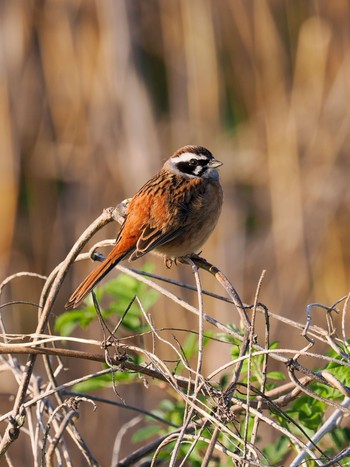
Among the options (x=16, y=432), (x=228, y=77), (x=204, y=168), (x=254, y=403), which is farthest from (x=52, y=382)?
(x=228, y=77)

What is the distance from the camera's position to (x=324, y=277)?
530 centimetres

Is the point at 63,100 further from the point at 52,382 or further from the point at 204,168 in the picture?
the point at 52,382

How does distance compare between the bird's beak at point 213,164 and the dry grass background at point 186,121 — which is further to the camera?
the dry grass background at point 186,121

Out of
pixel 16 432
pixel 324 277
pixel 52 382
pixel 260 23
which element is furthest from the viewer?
pixel 324 277

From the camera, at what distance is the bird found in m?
2.93

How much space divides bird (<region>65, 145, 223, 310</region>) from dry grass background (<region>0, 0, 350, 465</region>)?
5.65ft

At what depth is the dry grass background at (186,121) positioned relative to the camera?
5.03m

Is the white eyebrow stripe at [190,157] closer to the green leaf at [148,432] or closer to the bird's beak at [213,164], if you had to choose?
the bird's beak at [213,164]

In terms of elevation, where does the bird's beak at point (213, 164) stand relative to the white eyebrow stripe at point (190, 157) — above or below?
below

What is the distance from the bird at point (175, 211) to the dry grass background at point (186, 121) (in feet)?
5.65

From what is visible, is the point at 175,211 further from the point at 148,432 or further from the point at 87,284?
the point at 148,432

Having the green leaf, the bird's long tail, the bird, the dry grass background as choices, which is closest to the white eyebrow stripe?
the bird

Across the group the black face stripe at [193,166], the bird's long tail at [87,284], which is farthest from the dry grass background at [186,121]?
the bird's long tail at [87,284]

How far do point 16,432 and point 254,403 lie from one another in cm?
54
